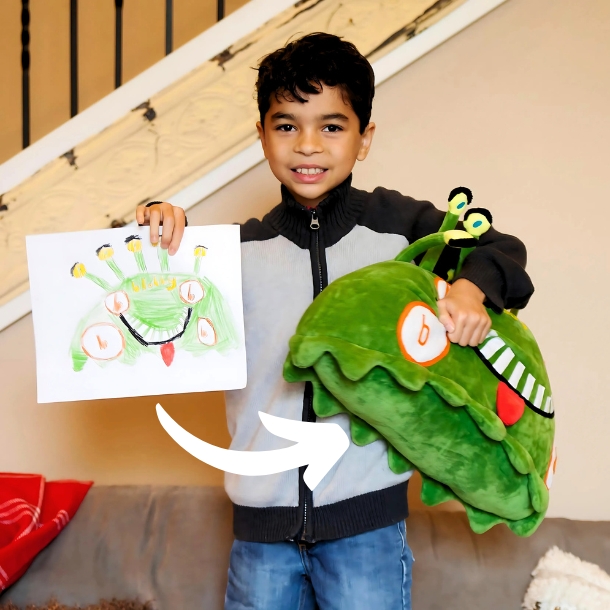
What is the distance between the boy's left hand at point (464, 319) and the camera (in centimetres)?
82

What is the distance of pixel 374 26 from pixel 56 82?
103 cm

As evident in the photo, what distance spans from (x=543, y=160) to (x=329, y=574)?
0.93 m

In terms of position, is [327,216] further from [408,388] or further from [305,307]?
[408,388]

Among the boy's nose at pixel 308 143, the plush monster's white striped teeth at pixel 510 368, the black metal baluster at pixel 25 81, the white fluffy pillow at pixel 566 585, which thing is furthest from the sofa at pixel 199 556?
the black metal baluster at pixel 25 81

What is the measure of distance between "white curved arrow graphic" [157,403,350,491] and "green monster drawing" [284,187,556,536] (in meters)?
0.04

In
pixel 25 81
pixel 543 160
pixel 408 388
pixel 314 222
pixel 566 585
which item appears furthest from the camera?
pixel 25 81

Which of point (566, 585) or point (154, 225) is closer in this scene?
point (154, 225)

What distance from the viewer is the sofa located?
1218 millimetres

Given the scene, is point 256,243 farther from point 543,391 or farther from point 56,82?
point 56,82

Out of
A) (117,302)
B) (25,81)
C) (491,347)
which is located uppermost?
(25,81)

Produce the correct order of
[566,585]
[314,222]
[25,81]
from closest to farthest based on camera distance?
[314,222] → [566,585] → [25,81]

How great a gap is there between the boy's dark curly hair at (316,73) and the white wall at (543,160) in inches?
16.4

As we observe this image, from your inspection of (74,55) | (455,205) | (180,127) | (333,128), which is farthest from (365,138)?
(74,55)

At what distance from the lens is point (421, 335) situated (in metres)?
0.80
